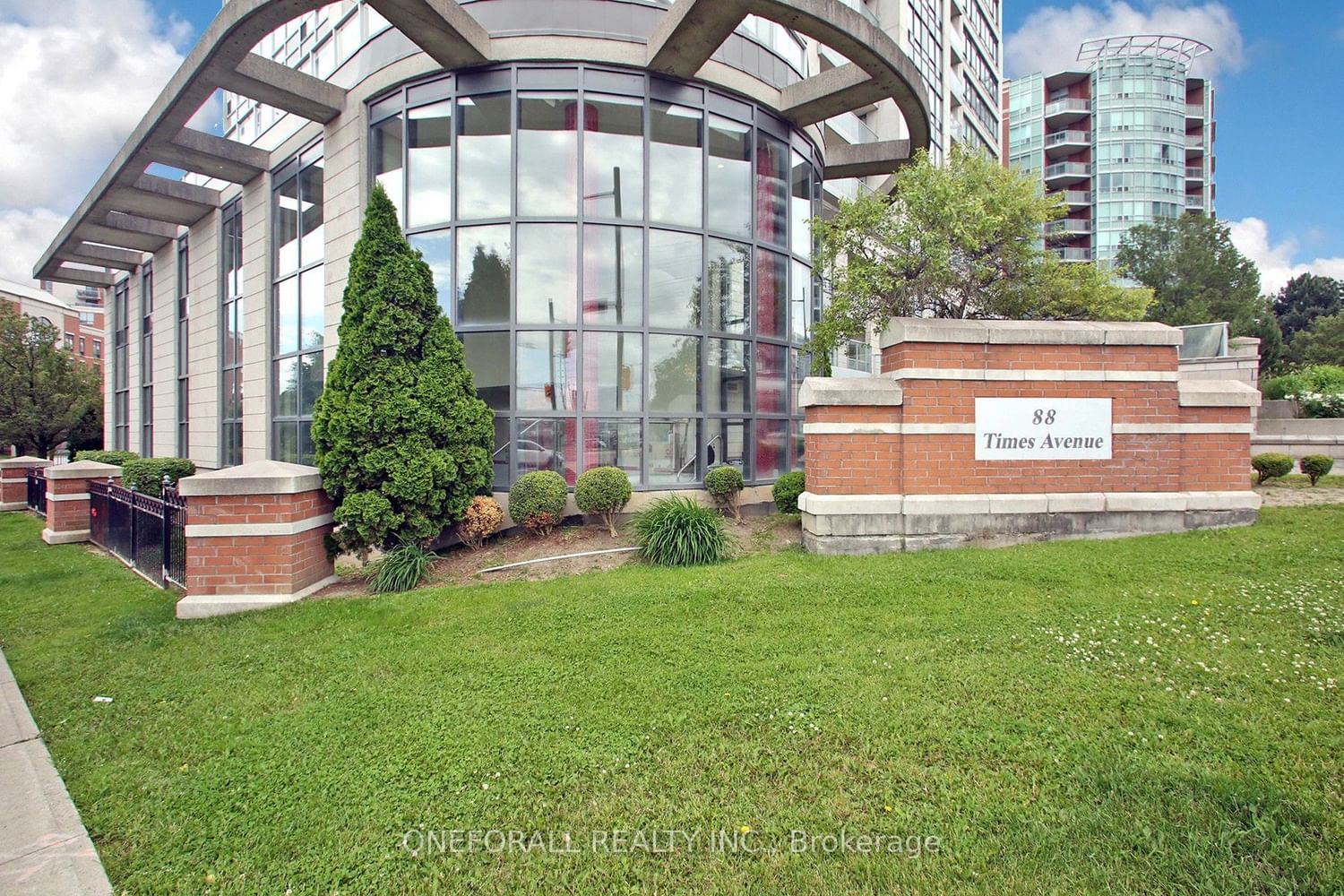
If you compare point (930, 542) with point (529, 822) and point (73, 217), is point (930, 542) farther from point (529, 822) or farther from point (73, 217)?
point (73, 217)

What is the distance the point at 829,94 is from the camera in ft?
34.8

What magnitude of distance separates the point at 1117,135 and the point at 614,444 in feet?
176

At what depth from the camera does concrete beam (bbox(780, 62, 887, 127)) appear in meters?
10.3

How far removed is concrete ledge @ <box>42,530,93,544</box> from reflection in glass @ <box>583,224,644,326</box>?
9.66 metres

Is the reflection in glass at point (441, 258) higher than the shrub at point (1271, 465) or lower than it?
higher

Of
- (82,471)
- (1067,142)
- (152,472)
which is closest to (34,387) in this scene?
(152,472)

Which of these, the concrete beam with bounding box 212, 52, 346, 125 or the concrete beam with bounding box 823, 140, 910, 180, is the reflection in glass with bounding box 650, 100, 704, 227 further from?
the concrete beam with bounding box 212, 52, 346, 125

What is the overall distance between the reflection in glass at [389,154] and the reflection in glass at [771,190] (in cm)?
644

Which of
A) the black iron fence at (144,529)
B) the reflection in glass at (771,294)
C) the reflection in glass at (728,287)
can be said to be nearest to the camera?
the black iron fence at (144,529)

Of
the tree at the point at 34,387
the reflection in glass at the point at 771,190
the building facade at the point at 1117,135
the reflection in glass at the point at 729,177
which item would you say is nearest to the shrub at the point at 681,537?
the reflection in glass at the point at 729,177

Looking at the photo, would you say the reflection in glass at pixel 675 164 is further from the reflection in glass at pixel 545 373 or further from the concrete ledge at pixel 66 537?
the concrete ledge at pixel 66 537

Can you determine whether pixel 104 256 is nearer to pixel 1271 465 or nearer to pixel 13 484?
pixel 13 484

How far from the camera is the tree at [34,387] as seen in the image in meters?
20.8

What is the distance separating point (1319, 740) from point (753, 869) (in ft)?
9.29
